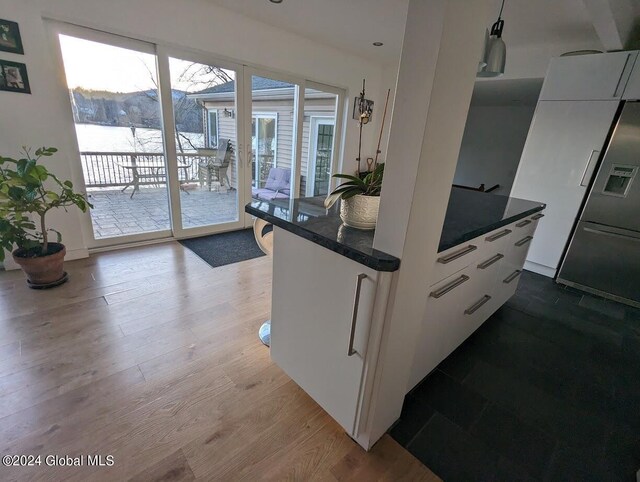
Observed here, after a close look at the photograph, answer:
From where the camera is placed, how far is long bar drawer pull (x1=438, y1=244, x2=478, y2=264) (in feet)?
4.30

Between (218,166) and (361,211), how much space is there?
315cm

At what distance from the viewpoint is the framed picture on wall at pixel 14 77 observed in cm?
224

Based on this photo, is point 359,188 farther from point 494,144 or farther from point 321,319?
point 494,144

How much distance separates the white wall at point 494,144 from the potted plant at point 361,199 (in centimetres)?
611

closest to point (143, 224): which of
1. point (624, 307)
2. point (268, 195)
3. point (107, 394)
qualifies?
point (268, 195)

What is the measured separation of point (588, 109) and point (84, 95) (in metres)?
4.79

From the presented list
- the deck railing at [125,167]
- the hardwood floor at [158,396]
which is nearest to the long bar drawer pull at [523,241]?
the hardwood floor at [158,396]

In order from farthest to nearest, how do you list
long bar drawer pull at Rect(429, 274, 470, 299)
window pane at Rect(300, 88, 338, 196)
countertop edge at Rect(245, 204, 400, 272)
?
window pane at Rect(300, 88, 338, 196) → long bar drawer pull at Rect(429, 274, 470, 299) → countertop edge at Rect(245, 204, 400, 272)

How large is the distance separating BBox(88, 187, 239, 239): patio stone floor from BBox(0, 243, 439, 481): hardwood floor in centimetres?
106

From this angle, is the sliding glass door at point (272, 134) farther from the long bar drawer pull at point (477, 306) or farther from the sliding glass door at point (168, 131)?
the long bar drawer pull at point (477, 306)

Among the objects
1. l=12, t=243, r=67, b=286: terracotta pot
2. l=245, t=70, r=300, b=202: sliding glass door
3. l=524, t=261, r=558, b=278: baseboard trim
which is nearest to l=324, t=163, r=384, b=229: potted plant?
l=12, t=243, r=67, b=286: terracotta pot

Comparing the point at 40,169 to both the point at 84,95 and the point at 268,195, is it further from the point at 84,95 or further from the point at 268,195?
the point at 268,195

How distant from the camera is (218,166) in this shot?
3873 mm

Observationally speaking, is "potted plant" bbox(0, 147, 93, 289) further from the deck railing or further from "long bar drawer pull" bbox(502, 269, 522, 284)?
"long bar drawer pull" bbox(502, 269, 522, 284)
